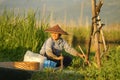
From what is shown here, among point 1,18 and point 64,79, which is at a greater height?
point 1,18

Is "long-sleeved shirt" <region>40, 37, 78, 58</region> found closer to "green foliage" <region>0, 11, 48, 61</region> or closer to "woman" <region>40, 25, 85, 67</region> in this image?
"woman" <region>40, 25, 85, 67</region>

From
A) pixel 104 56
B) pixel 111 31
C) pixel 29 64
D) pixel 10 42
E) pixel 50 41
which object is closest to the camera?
pixel 104 56

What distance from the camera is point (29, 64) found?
855 centimetres

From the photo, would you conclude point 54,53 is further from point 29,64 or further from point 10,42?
point 10,42

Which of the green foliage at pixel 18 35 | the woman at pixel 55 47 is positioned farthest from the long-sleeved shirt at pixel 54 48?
the green foliage at pixel 18 35

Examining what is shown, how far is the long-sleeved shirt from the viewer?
9133 mm

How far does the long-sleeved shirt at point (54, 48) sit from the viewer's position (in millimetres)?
9133

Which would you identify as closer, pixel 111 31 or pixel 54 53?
pixel 54 53

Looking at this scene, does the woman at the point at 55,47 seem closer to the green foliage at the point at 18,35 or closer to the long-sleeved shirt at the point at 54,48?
the long-sleeved shirt at the point at 54,48

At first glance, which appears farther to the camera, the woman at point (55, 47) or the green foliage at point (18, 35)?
the green foliage at point (18, 35)

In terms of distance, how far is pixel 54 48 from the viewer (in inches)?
368

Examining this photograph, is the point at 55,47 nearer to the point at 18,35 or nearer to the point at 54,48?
the point at 54,48

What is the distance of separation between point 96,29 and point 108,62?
2.15ft

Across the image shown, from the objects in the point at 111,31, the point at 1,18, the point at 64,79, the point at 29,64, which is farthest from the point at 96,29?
the point at 111,31
